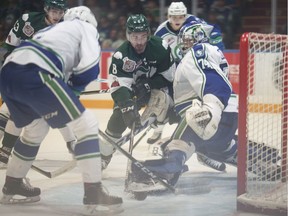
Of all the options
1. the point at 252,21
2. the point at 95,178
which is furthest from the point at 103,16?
the point at 95,178

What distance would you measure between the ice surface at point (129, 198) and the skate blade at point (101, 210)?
0.22ft

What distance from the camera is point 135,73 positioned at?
427 cm

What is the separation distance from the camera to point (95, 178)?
329 cm

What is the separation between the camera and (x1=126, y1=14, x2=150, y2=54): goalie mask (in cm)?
405

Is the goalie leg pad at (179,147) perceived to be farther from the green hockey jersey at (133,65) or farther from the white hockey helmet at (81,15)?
the white hockey helmet at (81,15)

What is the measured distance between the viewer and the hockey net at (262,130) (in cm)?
337

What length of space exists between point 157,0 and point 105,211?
481 cm

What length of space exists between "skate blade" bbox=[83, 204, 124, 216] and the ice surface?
0.07m

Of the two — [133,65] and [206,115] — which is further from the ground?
[133,65]

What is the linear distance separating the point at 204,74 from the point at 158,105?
68cm

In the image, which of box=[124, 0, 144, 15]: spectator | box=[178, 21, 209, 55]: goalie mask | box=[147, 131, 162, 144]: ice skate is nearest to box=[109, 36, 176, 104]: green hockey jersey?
box=[178, 21, 209, 55]: goalie mask

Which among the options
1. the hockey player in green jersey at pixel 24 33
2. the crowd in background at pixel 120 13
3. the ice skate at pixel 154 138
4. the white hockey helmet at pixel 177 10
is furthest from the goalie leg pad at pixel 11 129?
the crowd in background at pixel 120 13

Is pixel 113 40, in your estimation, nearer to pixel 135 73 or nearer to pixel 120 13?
pixel 120 13

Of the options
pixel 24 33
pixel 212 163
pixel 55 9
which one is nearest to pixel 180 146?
pixel 212 163
